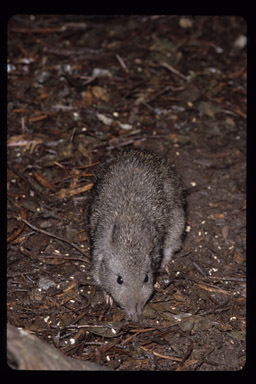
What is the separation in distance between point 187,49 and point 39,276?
20.8 ft

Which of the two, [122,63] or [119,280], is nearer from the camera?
[119,280]

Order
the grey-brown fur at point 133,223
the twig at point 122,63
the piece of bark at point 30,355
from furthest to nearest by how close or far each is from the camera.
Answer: the twig at point 122,63 < the grey-brown fur at point 133,223 < the piece of bark at point 30,355

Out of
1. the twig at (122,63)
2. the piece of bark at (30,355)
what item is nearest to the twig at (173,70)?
the twig at (122,63)

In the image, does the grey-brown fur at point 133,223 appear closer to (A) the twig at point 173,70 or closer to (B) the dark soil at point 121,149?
(B) the dark soil at point 121,149

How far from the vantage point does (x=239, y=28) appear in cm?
1086

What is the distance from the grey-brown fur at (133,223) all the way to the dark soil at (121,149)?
1.13ft

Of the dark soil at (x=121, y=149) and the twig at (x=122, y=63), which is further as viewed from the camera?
the twig at (x=122, y=63)

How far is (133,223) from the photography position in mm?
5758

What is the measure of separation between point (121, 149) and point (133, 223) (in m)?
2.44

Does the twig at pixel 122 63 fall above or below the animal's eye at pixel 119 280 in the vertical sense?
above

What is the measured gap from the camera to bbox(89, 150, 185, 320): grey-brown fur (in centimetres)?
553

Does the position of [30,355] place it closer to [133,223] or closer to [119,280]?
[119,280]

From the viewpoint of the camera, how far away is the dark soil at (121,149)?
218 inches

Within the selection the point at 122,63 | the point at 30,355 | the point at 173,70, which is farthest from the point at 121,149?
the point at 30,355
